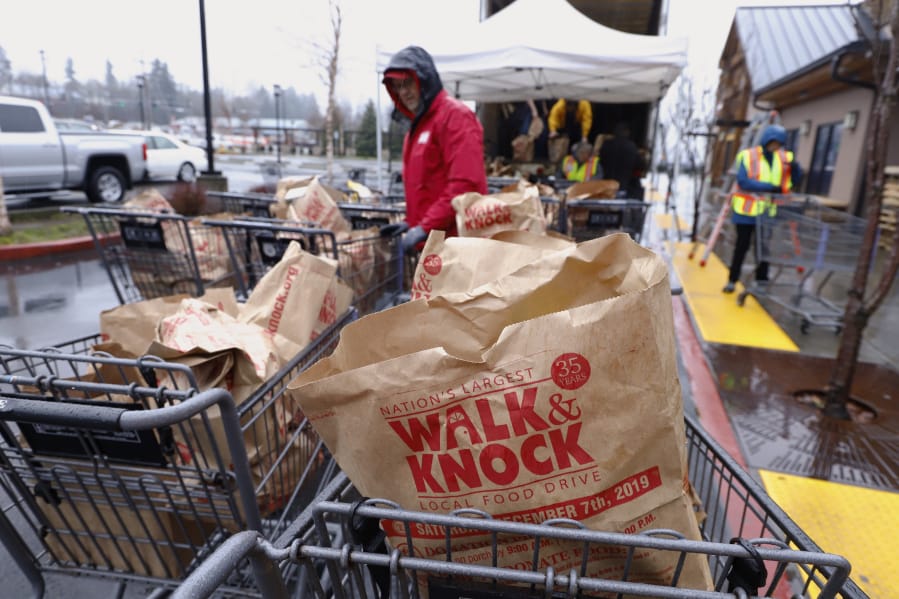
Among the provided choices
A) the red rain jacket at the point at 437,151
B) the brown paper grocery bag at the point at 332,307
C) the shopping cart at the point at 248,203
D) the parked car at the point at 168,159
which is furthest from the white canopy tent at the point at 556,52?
the parked car at the point at 168,159

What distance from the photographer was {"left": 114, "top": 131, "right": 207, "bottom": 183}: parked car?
52.3 ft

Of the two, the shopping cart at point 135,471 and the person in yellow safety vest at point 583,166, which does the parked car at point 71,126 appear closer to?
the person in yellow safety vest at point 583,166

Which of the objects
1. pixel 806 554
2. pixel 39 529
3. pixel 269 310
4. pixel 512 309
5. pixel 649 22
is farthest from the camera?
pixel 649 22

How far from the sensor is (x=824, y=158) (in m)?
14.2

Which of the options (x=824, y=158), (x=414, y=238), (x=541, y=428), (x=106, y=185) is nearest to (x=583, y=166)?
(x=414, y=238)

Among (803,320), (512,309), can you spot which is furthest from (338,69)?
(512,309)

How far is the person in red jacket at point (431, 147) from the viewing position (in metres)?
2.96

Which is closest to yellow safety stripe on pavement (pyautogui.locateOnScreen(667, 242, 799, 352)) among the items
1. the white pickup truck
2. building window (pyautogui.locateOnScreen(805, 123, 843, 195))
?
building window (pyautogui.locateOnScreen(805, 123, 843, 195))

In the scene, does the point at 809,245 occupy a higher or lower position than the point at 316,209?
lower

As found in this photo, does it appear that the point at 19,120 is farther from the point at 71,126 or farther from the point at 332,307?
the point at 332,307

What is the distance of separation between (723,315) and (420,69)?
14.2 ft

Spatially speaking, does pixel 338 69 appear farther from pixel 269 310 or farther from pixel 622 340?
pixel 622 340

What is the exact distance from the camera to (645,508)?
0.85 metres

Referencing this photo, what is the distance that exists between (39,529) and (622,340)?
6.07ft
